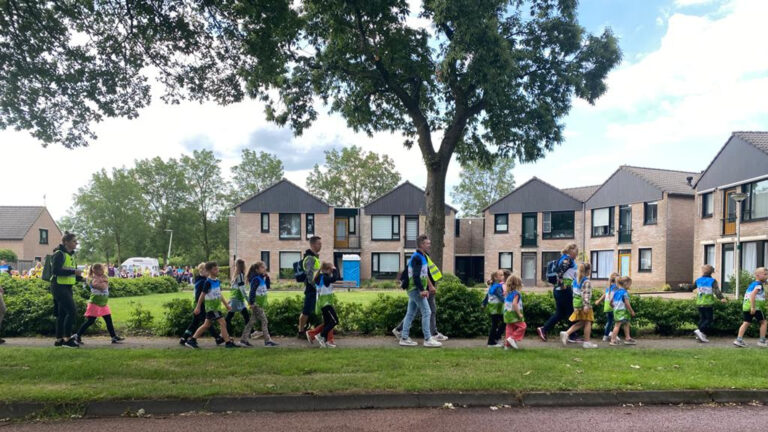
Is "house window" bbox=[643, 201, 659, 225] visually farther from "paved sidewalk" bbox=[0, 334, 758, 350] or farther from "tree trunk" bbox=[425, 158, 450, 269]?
"tree trunk" bbox=[425, 158, 450, 269]

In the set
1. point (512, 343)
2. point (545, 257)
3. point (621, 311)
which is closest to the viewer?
point (512, 343)

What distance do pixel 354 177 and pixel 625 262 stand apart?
33712 mm

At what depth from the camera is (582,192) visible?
39.6m

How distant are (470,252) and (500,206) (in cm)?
518

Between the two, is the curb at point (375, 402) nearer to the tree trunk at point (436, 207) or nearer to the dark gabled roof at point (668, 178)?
Result: the tree trunk at point (436, 207)

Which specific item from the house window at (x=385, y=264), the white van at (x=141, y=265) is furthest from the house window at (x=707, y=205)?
the white van at (x=141, y=265)

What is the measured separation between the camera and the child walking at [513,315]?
27.0ft

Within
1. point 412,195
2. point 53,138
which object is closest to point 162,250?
point 412,195

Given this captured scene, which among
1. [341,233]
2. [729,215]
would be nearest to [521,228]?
[341,233]

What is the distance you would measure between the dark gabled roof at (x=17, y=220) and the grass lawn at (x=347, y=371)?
4842 centimetres

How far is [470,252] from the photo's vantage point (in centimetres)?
4222

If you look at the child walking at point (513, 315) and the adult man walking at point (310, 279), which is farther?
the adult man walking at point (310, 279)

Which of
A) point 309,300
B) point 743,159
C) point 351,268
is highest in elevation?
point 743,159

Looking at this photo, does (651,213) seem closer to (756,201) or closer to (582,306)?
(756,201)
